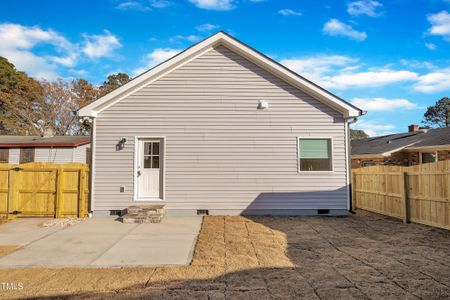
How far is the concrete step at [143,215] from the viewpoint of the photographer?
26.8ft

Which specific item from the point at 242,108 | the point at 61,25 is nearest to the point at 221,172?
the point at 242,108

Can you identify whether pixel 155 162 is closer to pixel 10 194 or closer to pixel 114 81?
pixel 10 194

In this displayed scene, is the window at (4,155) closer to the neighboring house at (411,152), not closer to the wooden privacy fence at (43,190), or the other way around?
the wooden privacy fence at (43,190)

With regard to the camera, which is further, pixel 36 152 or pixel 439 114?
pixel 439 114

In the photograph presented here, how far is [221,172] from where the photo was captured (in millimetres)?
9164

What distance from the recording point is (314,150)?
9.30 m

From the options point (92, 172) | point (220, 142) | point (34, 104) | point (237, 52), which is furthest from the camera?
point (34, 104)

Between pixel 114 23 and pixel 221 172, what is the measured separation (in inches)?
335

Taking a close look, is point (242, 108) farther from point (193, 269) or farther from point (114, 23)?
point (114, 23)

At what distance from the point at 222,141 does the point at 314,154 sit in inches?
117

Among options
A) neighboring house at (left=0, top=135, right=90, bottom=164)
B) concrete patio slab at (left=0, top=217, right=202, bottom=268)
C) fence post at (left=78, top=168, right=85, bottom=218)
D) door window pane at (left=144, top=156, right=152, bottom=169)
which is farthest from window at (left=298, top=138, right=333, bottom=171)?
neighboring house at (left=0, top=135, right=90, bottom=164)

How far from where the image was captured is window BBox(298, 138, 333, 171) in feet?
30.4

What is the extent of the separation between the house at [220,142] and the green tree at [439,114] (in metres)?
51.9

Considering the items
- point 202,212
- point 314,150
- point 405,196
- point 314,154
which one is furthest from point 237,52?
point 405,196
